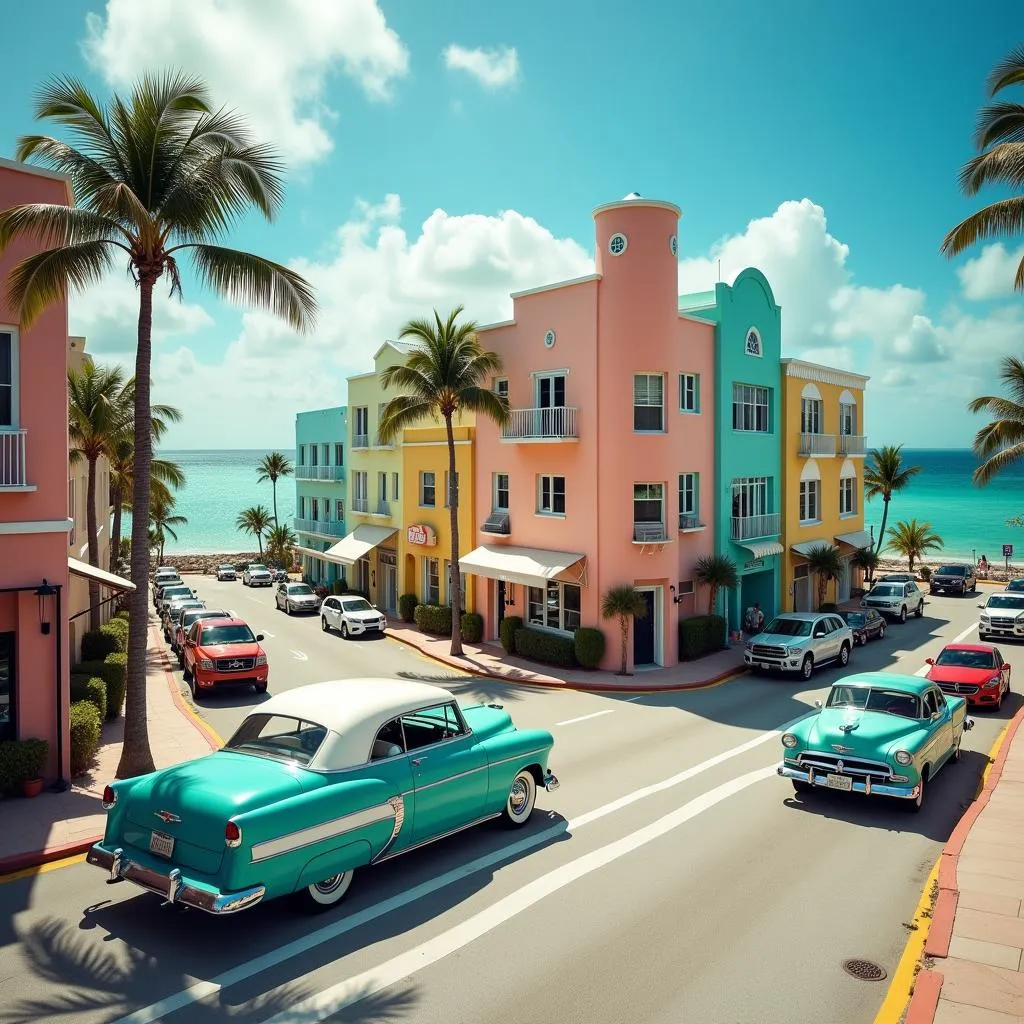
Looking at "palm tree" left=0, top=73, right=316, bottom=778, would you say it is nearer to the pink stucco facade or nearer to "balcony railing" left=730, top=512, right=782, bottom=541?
the pink stucco facade

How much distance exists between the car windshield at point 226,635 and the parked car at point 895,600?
23782mm

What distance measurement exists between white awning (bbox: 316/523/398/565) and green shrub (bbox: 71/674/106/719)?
19451 mm

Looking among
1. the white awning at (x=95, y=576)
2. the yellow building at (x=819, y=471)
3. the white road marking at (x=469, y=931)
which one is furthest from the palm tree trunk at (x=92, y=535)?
the yellow building at (x=819, y=471)

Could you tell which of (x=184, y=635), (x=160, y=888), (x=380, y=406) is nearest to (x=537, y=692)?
(x=184, y=635)

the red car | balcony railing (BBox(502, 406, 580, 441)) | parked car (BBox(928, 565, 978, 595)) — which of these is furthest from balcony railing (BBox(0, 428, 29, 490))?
parked car (BBox(928, 565, 978, 595))

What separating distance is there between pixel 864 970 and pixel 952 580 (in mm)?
38818

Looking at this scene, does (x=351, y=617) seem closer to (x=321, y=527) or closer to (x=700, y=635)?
(x=700, y=635)

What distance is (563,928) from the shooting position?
8055 mm

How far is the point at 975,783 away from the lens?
42.7 feet

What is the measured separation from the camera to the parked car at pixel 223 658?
20781 millimetres

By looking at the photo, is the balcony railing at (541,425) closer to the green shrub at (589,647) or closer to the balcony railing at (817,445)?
the green shrub at (589,647)

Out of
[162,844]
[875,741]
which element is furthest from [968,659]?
[162,844]

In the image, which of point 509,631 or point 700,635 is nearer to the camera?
point 700,635

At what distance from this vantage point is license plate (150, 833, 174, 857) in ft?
25.3
